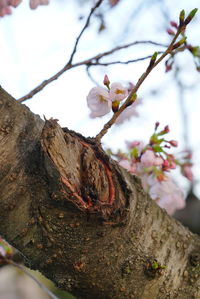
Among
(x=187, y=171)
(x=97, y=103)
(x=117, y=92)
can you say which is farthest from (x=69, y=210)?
(x=187, y=171)

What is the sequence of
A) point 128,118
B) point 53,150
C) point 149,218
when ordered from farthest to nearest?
point 128,118
point 149,218
point 53,150

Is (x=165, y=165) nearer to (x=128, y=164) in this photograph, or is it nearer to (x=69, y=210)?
(x=128, y=164)

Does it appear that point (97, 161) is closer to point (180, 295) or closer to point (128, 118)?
point (180, 295)

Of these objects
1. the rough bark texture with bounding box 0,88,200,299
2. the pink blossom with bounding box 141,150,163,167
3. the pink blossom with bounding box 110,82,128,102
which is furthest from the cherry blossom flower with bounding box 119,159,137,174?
the rough bark texture with bounding box 0,88,200,299

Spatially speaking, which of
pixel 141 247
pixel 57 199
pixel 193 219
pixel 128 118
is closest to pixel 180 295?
pixel 141 247

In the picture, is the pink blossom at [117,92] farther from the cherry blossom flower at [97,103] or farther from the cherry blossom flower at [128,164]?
the cherry blossom flower at [128,164]
